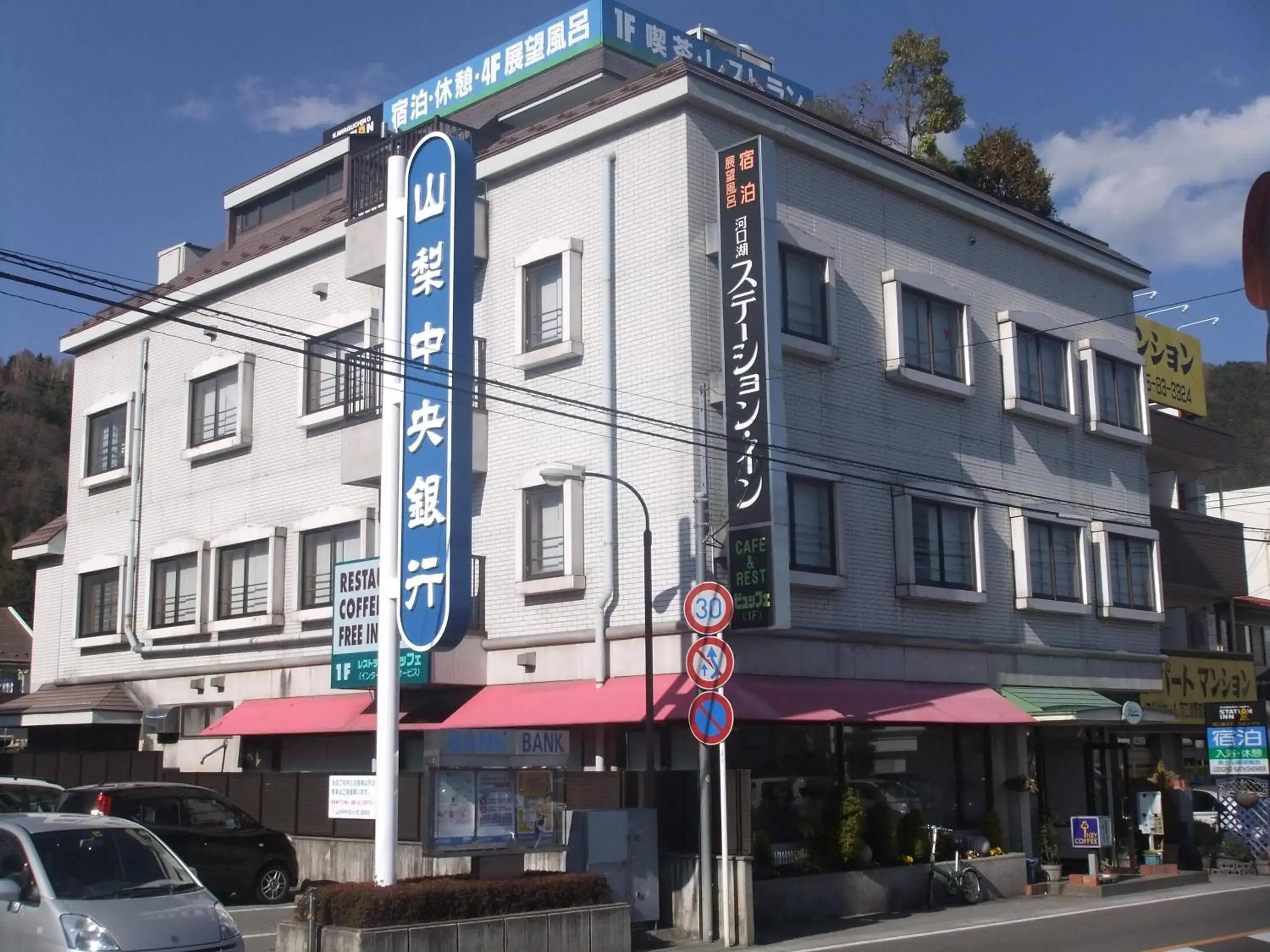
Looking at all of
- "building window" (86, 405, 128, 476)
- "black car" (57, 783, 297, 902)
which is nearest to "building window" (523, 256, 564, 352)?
"black car" (57, 783, 297, 902)

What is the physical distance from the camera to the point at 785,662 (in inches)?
830

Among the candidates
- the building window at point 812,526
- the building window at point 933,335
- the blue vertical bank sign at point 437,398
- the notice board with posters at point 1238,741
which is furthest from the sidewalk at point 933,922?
the building window at point 933,335

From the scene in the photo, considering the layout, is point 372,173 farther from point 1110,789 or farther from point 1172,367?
point 1172,367

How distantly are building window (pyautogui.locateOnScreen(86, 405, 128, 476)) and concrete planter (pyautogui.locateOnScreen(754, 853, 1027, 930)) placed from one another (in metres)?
19.6

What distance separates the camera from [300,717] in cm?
2512

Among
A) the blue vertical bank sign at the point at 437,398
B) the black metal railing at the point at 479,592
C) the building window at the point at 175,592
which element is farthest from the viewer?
the building window at the point at 175,592

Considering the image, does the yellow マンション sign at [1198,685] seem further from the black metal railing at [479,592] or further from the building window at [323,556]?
the building window at [323,556]

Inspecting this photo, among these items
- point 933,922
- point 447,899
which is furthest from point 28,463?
point 447,899

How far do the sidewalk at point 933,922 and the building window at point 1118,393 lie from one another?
9.71 m

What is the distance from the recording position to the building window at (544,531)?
2220 centimetres

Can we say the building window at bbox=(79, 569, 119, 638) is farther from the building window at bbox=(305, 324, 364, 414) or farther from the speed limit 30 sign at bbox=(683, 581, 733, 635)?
the speed limit 30 sign at bbox=(683, 581, 733, 635)

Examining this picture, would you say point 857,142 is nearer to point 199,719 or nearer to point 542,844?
point 542,844

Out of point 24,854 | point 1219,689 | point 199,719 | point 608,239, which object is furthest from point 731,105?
point 1219,689

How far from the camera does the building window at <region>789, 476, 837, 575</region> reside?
21812 millimetres
